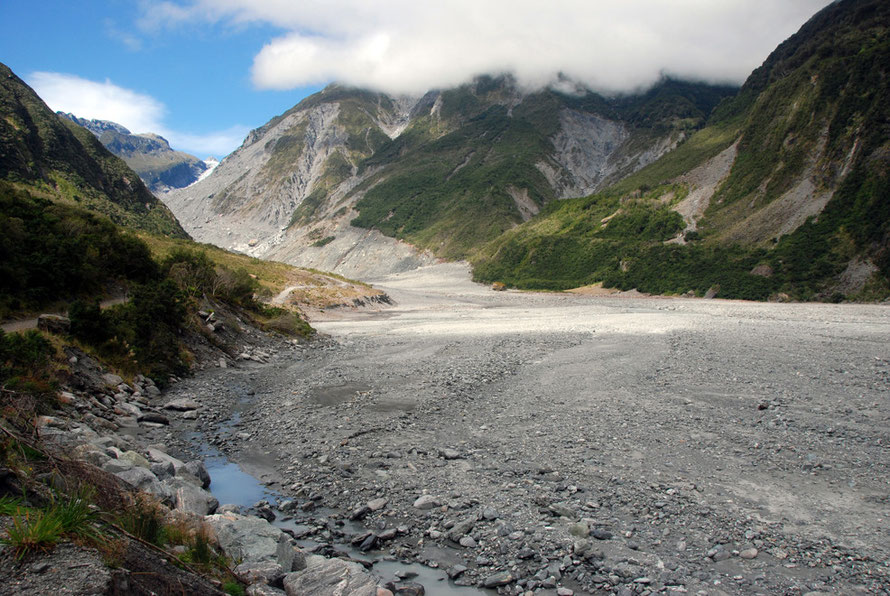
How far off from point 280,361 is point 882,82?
80374 mm

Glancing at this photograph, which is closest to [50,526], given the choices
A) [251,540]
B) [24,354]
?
[251,540]

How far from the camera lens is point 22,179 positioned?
53344 mm

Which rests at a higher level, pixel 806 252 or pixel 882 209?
pixel 882 209

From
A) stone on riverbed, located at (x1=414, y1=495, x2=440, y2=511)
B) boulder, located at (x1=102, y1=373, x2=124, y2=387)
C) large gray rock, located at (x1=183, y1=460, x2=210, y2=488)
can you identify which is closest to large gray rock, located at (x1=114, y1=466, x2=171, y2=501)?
large gray rock, located at (x1=183, y1=460, x2=210, y2=488)

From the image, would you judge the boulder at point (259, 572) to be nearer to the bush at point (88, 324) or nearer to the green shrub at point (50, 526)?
the green shrub at point (50, 526)

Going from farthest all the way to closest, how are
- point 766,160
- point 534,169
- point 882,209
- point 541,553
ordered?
point 534,169, point 766,160, point 882,209, point 541,553

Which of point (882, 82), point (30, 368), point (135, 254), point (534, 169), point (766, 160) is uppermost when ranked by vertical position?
point (534, 169)

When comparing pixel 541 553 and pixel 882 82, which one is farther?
pixel 882 82

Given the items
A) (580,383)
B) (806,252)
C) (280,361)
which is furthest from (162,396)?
(806,252)

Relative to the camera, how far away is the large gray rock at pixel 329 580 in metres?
5.45

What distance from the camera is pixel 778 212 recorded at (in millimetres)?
66062

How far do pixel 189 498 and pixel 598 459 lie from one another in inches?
293

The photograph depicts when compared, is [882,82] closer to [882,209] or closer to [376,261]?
[882,209]

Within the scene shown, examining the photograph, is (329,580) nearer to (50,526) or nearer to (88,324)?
(50,526)
